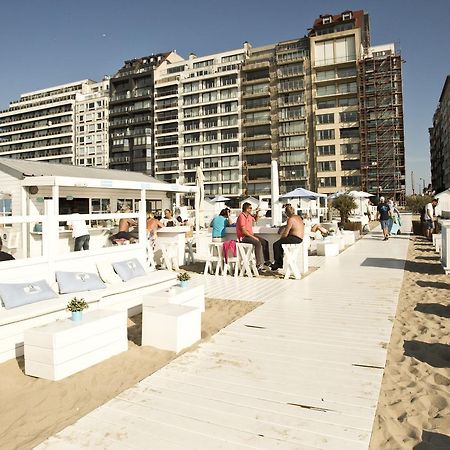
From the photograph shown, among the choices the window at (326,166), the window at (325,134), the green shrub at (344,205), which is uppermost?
the window at (325,134)

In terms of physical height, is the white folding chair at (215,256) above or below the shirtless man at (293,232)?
below

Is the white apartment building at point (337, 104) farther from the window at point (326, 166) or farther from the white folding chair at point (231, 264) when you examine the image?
the white folding chair at point (231, 264)

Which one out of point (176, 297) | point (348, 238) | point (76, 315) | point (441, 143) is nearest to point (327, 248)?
point (348, 238)

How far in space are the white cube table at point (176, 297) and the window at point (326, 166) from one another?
58671mm

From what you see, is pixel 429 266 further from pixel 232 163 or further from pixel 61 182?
pixel 232 163

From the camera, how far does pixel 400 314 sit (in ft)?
18.6

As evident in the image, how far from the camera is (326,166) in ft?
201

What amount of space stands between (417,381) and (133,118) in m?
77.3

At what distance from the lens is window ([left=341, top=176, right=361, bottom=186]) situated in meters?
59.8

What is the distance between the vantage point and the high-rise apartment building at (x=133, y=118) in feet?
241

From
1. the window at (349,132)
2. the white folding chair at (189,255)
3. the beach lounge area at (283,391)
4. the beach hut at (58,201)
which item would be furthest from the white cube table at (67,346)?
the window at (349,132)

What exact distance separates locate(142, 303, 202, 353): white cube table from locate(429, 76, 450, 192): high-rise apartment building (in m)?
77.2

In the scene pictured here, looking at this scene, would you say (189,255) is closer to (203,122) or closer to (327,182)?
(327,182)

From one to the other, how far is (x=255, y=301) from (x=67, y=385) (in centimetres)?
372
